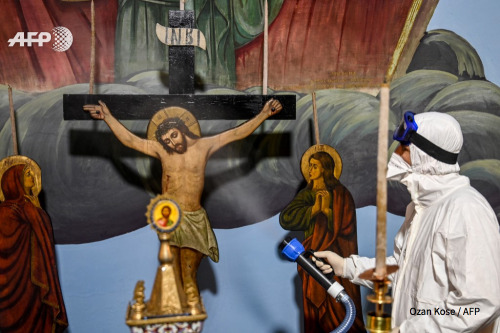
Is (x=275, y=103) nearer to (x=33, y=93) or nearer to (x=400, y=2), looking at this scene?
(x=400, y=2)

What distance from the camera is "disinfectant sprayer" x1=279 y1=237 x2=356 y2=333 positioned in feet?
9.27

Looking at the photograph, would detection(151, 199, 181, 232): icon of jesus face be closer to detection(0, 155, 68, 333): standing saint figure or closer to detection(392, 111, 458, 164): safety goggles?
detection(392, 111, 458, 164): safety goggles

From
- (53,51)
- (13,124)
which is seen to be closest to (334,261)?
(13,124)

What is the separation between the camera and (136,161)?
3.86 m

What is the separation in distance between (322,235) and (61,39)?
181cm

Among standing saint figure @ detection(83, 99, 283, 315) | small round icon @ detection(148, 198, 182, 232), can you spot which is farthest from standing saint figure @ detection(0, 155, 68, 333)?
small round icon @ detection(148, 198, 182, 232)

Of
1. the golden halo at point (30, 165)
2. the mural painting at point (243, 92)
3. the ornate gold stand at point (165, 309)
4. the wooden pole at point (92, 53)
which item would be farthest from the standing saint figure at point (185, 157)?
the ornate gold stand at point (165, 309)

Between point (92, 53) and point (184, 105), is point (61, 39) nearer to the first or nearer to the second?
point (92, 53)

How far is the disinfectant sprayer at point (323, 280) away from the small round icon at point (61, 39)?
1.73 metres

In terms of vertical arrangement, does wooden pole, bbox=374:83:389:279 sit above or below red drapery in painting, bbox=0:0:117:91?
below

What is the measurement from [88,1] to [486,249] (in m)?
2.52

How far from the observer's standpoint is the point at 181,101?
11.3 feet

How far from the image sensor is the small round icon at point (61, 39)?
3861 mm

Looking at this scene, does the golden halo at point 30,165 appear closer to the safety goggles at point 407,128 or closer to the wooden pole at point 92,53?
the wooden pole at point 92,53
